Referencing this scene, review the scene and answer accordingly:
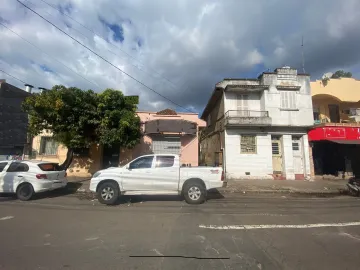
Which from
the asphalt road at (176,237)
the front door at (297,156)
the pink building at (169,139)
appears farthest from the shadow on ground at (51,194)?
the front door at (297,156)

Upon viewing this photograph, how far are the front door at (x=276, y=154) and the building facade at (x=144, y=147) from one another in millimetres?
5811

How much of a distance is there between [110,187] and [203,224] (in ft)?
13.5

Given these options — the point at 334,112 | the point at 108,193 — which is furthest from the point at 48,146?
the point at 334,112

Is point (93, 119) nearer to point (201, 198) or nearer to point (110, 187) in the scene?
point (110, 187)

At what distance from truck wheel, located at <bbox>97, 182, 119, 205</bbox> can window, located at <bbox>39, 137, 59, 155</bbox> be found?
9.83 m

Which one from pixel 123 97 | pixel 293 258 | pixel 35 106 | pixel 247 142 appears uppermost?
pixel 123 97

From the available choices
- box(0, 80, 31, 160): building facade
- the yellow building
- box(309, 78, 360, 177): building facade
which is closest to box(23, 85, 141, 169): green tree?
box(0, 80, 31, 160): building facade

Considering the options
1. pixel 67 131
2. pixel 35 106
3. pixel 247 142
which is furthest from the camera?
pixel 247 142

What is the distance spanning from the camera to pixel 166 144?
636 inches

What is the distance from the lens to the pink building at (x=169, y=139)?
51.2ft

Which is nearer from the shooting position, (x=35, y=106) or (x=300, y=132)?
(x=35, y=106)

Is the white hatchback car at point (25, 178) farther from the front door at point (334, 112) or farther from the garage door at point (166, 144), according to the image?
the front door at point (334, 112)

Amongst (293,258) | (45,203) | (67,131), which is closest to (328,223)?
(293,258)

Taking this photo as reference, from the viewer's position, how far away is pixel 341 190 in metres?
12.0
